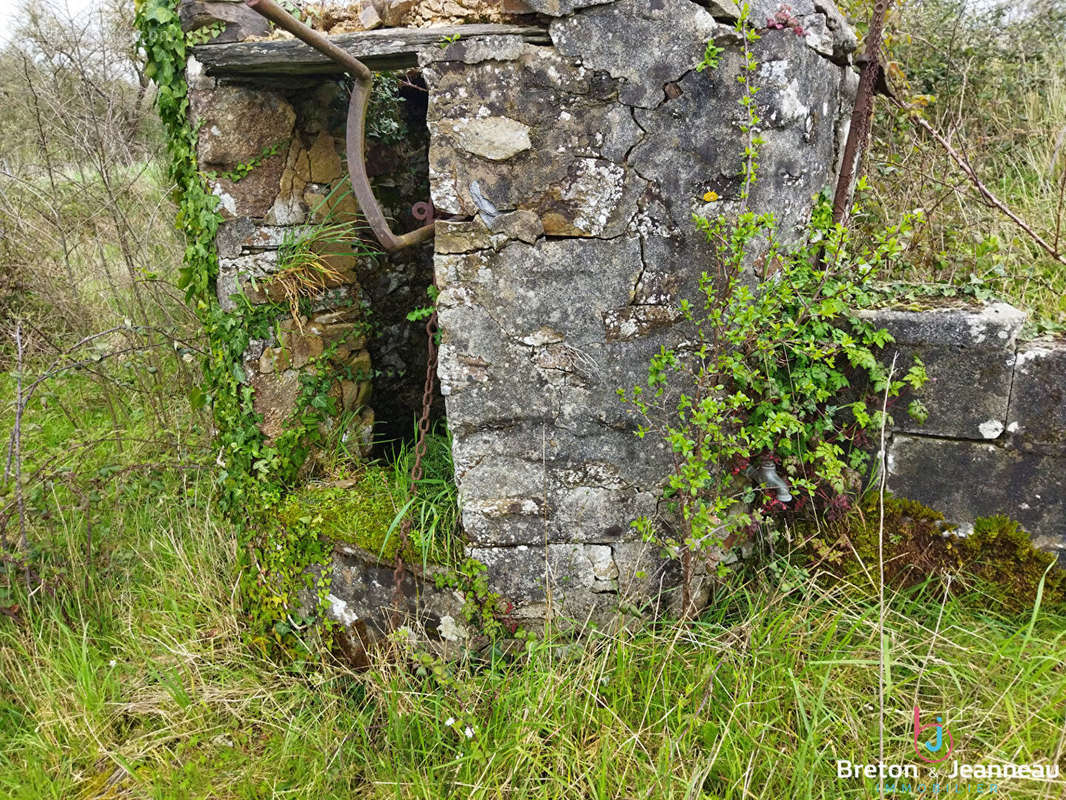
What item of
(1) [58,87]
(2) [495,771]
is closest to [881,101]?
(2) [495,771]

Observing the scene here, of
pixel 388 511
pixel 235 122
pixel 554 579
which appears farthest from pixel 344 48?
pixel 554 579

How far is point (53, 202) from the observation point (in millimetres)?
4715

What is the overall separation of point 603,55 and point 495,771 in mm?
2191

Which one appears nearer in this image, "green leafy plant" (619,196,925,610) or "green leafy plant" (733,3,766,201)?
"green leafy plant" (733,3,766,201)

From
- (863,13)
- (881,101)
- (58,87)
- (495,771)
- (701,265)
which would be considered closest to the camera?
(495,771)

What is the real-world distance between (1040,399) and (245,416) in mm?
2873

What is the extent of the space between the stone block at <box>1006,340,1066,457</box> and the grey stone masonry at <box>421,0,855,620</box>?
0.82m

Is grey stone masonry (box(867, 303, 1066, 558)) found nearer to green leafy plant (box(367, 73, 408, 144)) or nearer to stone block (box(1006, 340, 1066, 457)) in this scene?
stone block (box(1006, 340, 1066, 457))

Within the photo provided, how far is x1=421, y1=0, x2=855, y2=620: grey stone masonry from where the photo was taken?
217cm

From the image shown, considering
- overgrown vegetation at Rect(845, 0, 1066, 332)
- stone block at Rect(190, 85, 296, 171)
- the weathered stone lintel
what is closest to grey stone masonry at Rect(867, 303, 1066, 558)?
overgrown vegetation at Rect(845, 0, 1066, 332)

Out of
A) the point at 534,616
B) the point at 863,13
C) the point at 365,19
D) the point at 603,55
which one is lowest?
the point at 534,616

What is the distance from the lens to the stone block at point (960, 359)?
7.22 feet

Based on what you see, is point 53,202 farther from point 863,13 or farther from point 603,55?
point 863,13

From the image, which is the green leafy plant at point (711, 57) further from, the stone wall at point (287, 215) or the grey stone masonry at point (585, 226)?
the stone wall at point (287, 215)
